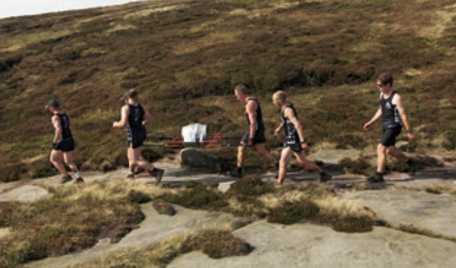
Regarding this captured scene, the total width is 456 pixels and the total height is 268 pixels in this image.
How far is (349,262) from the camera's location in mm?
7148

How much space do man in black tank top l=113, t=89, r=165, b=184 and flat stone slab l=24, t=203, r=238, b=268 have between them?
224 centimetres

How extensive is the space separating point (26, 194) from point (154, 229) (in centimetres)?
655

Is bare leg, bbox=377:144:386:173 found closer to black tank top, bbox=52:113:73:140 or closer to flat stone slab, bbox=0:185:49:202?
black tank top, bbox=52:113:73:140

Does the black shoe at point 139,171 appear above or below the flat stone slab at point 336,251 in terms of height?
above

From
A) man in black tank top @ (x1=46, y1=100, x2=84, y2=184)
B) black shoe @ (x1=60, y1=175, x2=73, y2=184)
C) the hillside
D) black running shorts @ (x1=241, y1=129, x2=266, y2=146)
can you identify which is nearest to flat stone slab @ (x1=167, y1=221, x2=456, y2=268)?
black running shorts @ (x1=241, y1=129, x2=266, y2=146)

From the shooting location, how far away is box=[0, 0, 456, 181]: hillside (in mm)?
20533

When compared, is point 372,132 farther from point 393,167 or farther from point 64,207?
point 64,207

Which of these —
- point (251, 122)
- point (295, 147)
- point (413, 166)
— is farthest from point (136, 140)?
point (413, 166)

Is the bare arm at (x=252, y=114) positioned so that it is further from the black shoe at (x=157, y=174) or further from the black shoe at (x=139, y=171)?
the black shoe at (x=139, y=171)

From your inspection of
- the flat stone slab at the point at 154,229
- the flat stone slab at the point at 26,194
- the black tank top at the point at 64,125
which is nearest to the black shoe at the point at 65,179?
the flat stone slab at the point at 26,194

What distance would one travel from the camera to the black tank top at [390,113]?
11406 mm

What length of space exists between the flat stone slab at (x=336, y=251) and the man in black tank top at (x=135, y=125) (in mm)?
5484

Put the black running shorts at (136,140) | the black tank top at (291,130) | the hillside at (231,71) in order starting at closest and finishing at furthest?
the black tank top at (291,130), the black running shorts at (136,140), the hillside at (231,71)

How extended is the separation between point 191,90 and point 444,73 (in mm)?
17781
